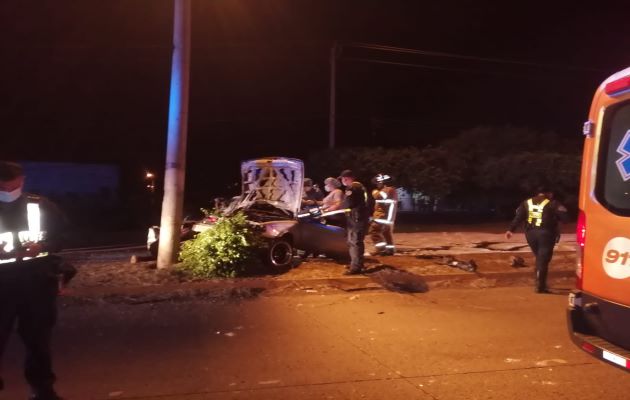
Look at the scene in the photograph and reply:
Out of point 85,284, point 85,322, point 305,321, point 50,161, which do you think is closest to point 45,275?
point 85,322

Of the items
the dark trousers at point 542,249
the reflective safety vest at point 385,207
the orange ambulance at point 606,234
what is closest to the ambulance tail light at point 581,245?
the orange ambulance at point 606,234

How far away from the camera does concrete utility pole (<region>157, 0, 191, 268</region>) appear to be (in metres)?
9.57

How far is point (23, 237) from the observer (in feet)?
13.3

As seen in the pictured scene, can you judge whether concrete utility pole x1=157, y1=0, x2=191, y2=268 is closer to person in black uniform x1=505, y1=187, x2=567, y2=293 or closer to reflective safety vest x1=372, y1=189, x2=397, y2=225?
reflective safety vest x1=372, y1=189, x2=397, y2=225

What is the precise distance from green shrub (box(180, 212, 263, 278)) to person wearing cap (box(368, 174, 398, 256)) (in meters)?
3.05

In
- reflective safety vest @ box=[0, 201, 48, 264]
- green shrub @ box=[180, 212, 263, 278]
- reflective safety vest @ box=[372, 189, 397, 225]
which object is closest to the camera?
reflective safety vest @ box=[0, 201, 48, 264]

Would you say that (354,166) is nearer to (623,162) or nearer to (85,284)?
(85,284)

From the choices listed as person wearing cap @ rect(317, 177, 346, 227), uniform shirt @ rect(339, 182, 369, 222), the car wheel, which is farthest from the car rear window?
the car wheel

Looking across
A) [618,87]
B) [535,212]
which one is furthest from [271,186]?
[618,87]

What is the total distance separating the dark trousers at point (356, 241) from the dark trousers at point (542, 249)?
8.27ft

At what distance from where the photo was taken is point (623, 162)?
13.7ft

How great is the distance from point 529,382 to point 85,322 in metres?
4.79

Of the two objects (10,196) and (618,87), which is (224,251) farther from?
(618,87)

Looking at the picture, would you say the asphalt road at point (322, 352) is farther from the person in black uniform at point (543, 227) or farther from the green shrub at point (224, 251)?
the green shrub at point (224, 251)
